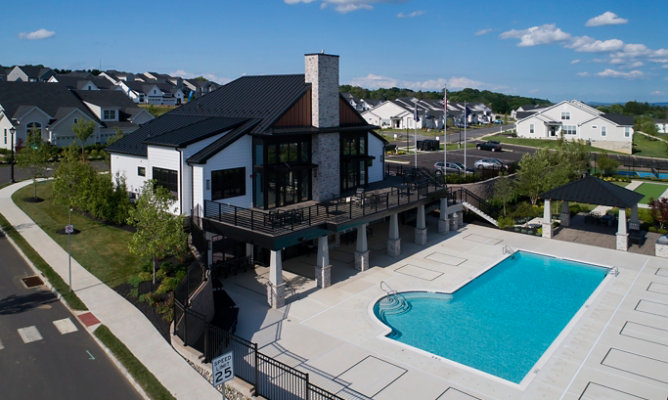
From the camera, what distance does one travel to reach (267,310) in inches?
847

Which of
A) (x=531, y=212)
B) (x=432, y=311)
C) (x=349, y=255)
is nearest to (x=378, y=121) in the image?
→ (x=531, y=212)

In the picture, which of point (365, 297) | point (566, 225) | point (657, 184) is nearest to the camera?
point (365, 297)

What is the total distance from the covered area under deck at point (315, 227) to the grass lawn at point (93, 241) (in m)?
4.19

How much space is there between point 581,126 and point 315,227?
259ft

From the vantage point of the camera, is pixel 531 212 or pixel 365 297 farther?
pixel 531 212

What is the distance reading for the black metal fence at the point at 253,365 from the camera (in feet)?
48.2

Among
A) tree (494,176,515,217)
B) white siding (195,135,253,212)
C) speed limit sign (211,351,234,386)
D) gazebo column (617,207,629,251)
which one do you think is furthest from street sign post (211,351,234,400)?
tree (494,176,515,217)

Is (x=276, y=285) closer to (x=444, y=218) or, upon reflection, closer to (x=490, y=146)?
(x=444, y=218)

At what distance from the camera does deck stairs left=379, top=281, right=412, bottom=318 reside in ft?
72.1

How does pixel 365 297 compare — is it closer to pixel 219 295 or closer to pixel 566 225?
pixel 219 295

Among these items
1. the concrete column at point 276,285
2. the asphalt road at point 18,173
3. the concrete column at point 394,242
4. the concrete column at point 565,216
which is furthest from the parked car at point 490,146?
the concrete column at point 276,285

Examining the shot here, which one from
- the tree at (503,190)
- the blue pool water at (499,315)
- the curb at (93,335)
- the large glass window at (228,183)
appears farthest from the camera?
the tree at (503,190)

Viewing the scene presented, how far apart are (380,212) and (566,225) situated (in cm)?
1689

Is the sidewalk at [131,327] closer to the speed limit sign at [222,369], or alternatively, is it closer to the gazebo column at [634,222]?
the speed limit sign at [222,369]
